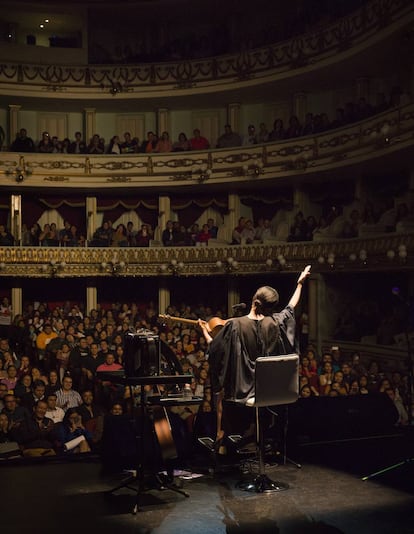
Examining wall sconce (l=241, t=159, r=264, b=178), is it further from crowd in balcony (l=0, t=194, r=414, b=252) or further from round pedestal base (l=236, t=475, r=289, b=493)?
round pedestal base (l=236, t=475, r=289, b=493)

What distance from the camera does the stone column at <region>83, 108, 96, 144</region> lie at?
21422 millimetres

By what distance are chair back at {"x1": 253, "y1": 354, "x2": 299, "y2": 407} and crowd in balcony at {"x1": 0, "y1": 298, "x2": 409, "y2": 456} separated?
1.85 feet

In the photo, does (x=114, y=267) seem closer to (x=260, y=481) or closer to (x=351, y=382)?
(x=351, y=382)

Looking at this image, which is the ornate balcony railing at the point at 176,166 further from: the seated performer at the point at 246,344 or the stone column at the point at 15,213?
the seated performer at the point at 246,344

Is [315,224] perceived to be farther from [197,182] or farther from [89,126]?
[89,126]

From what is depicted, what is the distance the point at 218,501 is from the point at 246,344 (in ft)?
4.08

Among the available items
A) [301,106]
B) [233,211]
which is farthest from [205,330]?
[301,106]

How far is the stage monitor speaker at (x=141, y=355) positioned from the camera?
18.0 feet

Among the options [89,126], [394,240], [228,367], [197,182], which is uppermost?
[89,126]

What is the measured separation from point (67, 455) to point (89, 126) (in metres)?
16.0

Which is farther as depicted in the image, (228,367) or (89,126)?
(89,126)

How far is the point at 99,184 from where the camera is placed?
789 inches

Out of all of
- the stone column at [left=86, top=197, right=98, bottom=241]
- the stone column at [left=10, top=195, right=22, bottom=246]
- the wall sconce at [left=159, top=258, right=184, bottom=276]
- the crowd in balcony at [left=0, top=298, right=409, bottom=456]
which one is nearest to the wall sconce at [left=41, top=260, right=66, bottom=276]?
the crowd in balcony at [left=0, top=298, right=409, bottom=456]

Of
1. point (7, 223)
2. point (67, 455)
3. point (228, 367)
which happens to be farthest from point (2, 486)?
point (7, 223)
